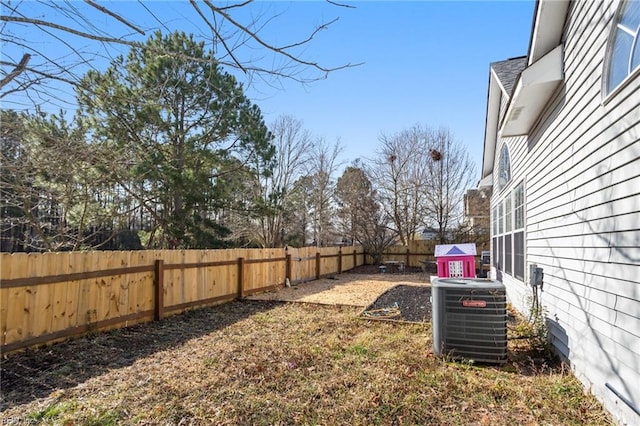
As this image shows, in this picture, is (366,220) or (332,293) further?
(366,220)

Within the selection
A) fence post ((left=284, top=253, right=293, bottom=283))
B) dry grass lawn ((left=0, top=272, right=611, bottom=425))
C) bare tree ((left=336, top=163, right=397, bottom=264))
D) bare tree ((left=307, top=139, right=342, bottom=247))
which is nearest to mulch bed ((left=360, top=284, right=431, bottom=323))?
dry grass lawn ((left=0, top=272, right=611, bottom=425))

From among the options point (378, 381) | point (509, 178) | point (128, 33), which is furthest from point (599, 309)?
point (509, 178)

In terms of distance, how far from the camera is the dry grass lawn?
2760 mm

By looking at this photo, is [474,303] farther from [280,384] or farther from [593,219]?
[280,384]

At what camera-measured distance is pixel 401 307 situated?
727cm

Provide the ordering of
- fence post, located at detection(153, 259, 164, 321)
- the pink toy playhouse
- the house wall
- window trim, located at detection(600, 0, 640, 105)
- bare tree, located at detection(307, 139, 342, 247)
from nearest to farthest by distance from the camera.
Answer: the house wall < window trim, located at detection(600, 0, 640, 105) < fence post, located at detection(153, 259, 164, 321) < the pink toy playhouse < bare tree, located at detection(307, 139, 342, 247)

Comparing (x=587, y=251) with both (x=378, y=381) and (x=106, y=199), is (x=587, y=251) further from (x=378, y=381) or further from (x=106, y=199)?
(x=106, y=199)

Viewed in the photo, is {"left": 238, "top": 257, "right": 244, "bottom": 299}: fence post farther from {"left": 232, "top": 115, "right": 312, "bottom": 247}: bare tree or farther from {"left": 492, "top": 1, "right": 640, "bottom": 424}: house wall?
{"left": 232, "top": 115, "right": 312, "bottom": 247}: bare tree

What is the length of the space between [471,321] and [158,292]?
191 inches

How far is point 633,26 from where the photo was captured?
2496 mm

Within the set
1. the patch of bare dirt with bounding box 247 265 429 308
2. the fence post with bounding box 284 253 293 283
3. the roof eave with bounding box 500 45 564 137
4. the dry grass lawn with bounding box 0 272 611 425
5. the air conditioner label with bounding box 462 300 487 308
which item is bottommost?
the patch of bare dirt with bounding box 247 265 429 308

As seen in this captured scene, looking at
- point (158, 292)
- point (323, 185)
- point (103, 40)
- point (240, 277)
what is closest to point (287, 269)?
point (240, 277)

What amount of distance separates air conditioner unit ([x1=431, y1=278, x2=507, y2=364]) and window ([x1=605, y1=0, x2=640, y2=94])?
2159 millimetres

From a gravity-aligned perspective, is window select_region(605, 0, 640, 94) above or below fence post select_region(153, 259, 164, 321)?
above
